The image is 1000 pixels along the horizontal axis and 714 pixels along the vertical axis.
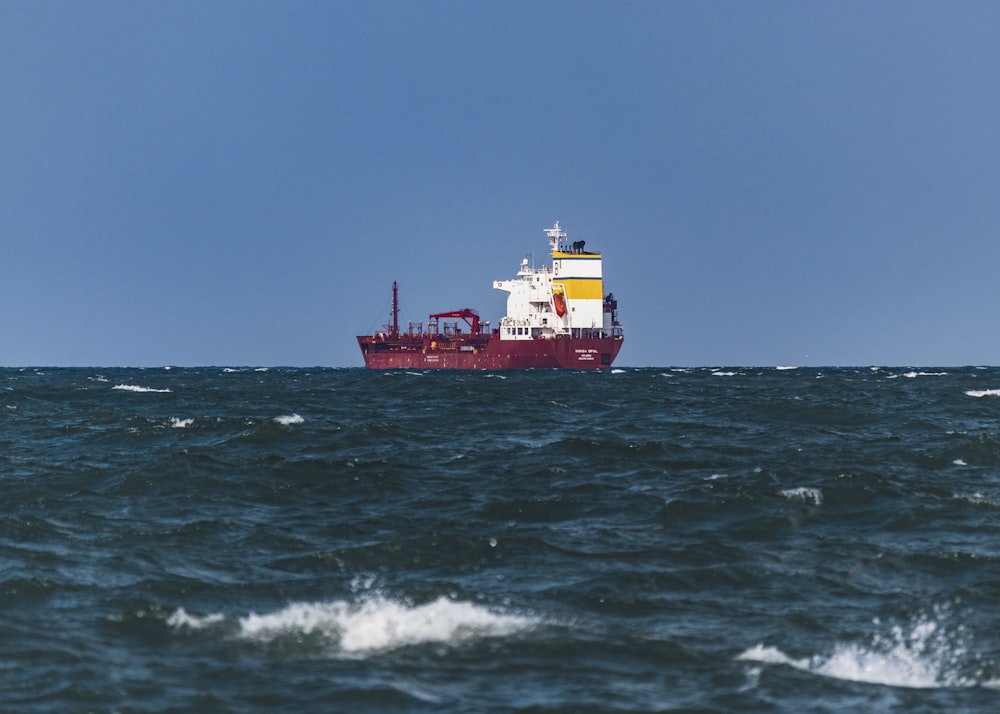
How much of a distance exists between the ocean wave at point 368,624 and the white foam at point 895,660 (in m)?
2.75

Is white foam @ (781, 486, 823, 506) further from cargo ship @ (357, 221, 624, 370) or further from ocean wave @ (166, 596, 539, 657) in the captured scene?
cargo ship @ (357, 221, 624, 370)

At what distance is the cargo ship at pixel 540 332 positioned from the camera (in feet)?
325

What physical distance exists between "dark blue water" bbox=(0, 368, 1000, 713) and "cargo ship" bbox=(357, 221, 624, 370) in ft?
238

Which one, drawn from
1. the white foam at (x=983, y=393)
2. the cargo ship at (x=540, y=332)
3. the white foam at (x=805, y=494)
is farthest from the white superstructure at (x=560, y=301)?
the white foam at (x=805, y=494)

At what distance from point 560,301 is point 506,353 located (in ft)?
27.1

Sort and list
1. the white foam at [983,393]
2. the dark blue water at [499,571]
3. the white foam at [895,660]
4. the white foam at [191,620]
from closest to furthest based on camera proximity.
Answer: the dark blue water at [499,571], the white foam at [895,660], the white foam at [191,620], the white foam at [983,393]

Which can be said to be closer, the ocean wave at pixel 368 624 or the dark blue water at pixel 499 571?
the dark blue water at pixel 499 571

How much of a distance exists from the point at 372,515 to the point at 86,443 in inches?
453

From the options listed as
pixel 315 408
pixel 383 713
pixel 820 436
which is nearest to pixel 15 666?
pixel 383 713

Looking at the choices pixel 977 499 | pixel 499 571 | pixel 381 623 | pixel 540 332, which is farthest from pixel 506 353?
pixel 381 623

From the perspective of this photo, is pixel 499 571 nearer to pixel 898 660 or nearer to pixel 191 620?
pixel 191 620

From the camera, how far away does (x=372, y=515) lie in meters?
16.4

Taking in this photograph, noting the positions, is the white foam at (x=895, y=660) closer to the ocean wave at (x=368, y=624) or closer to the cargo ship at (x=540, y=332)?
the ocean wave at (x=368, y=624)

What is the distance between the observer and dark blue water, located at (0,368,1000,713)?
8.84 metres
